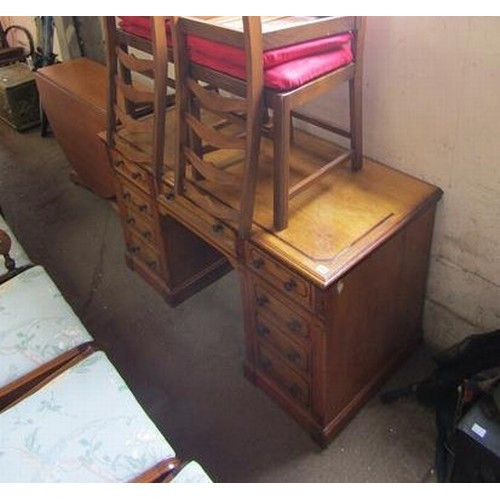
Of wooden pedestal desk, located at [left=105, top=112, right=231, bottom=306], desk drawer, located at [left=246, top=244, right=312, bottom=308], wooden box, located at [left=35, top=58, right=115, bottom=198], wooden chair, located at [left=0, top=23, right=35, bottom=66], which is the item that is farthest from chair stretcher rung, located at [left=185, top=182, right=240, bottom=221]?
wooden chair, located at [left=0, top=23, right=35, bottom=66]

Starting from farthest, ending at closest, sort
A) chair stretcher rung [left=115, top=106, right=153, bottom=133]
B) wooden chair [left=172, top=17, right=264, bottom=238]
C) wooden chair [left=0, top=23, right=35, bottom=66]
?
wooden chair [left=0, top=23, right=35, bottom=66], chair stretcher rung [left=115, top=106, right=153, bottom=133], wooden chair [left=172, top=17, right=264, bottom=238]

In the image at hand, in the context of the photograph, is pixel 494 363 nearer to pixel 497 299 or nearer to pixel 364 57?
pixel 497 299

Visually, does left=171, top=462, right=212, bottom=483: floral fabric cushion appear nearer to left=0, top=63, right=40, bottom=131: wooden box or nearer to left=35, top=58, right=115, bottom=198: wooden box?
left=35, top=58, right=115, bottom=198: wooden box

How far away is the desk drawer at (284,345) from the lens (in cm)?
155

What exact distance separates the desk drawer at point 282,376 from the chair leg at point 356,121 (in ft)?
2.28

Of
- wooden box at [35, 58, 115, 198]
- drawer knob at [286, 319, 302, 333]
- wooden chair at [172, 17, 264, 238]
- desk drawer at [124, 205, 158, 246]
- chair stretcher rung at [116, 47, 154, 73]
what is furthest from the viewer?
wooden box at [35, 58, 115, 198]

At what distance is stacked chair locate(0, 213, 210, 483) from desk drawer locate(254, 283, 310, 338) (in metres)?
0.48

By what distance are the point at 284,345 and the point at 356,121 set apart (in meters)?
0.74

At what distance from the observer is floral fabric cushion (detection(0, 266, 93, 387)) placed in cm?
147

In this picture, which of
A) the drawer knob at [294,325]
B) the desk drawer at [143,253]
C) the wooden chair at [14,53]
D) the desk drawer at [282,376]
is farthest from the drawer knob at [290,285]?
the wooden chair at [14,53]

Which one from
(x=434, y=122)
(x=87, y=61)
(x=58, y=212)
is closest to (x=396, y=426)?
(x=434, y=122)

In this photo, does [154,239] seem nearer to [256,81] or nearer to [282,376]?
[282,376]

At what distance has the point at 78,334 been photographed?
60.8 inches

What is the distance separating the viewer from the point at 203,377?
1.96m
